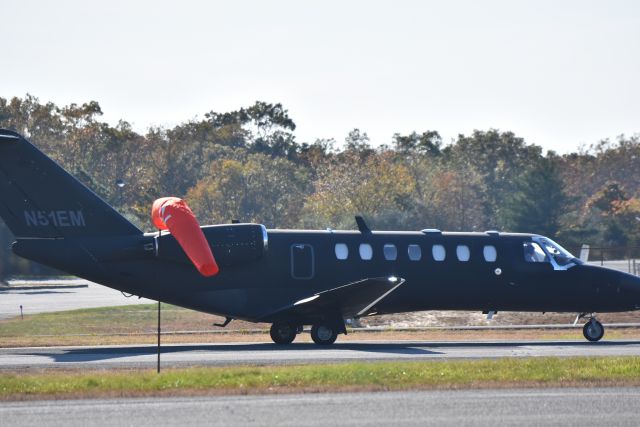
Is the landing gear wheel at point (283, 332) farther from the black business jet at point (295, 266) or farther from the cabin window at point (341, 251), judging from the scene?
the cabin window at point (341, 251)

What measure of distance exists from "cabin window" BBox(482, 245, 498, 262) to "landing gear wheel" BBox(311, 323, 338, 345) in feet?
17.5

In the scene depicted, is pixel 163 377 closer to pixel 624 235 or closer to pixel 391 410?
pixel 391 410

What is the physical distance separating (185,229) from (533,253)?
36.3 feet

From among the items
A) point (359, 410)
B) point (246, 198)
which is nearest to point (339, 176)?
point (246, 198)

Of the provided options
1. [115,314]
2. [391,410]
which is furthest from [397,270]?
[115,314]

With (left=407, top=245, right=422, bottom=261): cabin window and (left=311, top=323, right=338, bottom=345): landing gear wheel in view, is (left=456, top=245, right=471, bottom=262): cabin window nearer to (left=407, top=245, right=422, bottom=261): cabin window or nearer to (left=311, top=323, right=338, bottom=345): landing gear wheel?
(left=407, top=245, right=422, bottom=261): cabin window

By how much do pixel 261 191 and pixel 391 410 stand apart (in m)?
89.2

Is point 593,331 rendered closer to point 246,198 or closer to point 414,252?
point 414,252

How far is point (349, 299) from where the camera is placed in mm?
32562

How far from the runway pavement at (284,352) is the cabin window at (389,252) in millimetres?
2423

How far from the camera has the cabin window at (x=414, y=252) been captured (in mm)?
34500

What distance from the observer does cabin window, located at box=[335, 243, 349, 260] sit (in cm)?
3388

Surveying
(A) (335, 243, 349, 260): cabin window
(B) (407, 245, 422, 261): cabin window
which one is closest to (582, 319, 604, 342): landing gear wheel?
(B) (407, 245, 422, 261): cabin window

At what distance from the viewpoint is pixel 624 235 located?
4146 inches
